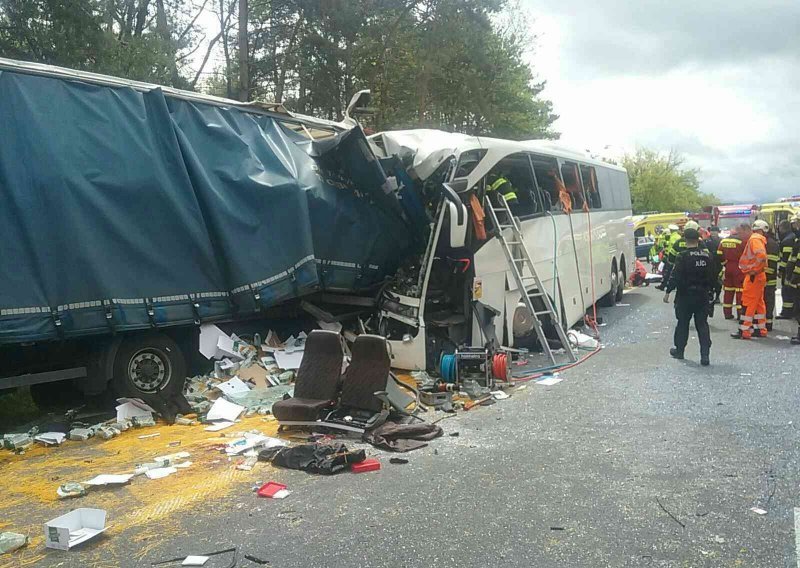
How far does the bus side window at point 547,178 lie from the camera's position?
404 inches

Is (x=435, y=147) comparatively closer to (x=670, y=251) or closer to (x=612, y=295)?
(x=670, y=251)

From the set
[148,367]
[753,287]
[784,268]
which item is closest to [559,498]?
[148,367]

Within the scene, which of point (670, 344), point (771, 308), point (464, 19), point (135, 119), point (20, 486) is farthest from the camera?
point (464, 19)

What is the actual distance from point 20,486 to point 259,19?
18650 mm

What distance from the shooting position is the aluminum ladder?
28.1ft

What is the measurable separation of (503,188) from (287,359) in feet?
11.9

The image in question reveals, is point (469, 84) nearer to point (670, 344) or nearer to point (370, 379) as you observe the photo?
point (670, 344)

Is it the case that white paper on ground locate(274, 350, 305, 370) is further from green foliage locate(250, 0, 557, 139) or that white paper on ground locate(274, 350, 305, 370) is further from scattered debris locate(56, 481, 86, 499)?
green foliage locate(250, 0, 557, 139)

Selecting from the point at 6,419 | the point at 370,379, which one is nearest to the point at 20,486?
the point at 6,419

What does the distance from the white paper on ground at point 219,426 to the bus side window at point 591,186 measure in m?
8.64

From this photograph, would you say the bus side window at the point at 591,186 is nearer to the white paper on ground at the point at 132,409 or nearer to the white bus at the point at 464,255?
the white bus at the point at 464,255

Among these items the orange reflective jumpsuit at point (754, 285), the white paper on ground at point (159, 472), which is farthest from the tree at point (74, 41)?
the orange reflective jumpsuit at point (754, 285)

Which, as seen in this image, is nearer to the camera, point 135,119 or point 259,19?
point 135,119

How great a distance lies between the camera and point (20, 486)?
5.10m
